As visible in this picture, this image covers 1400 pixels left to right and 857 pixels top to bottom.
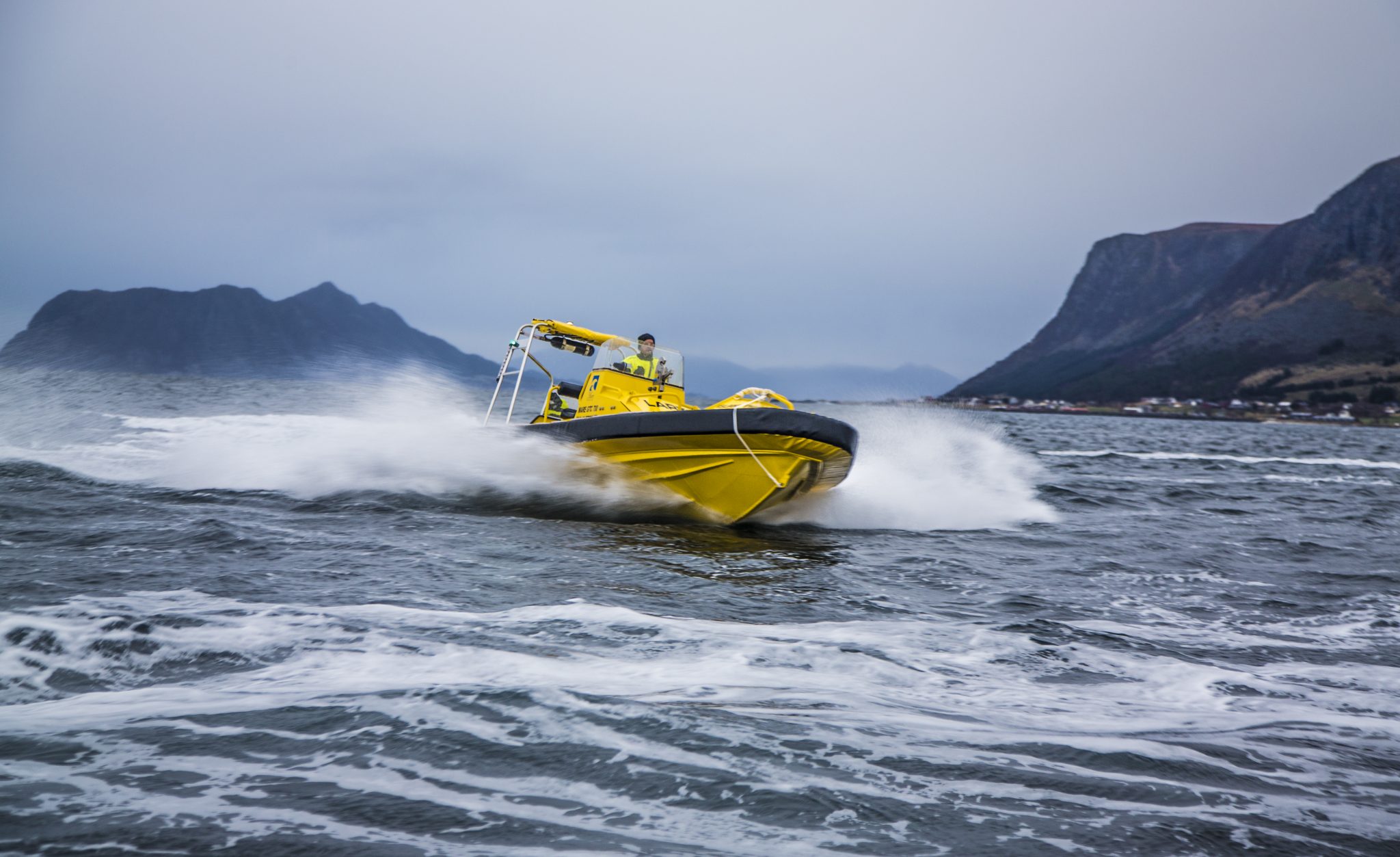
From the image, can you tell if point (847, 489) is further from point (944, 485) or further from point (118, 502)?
point (118, 502)

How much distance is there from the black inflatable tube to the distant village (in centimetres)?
10935

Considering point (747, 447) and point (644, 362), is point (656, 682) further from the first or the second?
point (644, 362)

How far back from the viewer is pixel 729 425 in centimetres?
1023

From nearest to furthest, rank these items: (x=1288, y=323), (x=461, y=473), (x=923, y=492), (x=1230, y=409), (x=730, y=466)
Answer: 1. (x=730, y=466)
2. (x=461, y=473)
3. (x=923, y=492)
4. (x=1230, y=409)
5. (x=1288, y=323)

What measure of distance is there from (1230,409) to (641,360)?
129m

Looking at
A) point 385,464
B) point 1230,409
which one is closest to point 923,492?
point 385,464

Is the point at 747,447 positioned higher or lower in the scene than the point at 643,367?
lower

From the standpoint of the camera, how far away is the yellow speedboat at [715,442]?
33.5ft

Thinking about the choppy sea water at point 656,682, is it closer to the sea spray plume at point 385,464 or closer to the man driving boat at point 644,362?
the sea spray plume at point 385,464

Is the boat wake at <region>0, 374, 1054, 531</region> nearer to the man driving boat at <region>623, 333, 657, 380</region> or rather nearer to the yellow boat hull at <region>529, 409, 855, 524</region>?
the yellow boat hull at <region>529, 409, 855, 524</region>

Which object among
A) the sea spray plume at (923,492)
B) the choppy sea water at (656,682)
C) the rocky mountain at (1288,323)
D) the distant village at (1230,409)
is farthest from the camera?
the rocky mountain at (1288,323)

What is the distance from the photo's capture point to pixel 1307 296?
163 metres

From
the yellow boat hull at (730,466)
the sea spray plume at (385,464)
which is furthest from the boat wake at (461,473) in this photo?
the yellow boat hull at (730,466)

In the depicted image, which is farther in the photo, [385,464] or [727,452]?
[385,464]
